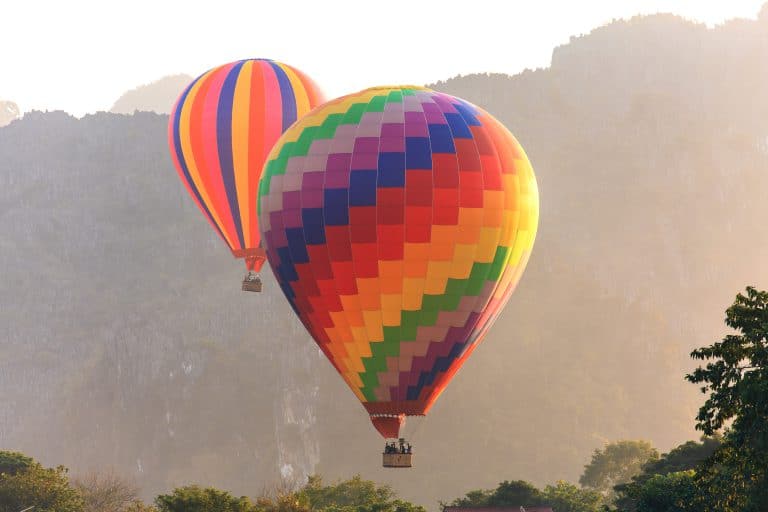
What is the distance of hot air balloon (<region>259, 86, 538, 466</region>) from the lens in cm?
5450

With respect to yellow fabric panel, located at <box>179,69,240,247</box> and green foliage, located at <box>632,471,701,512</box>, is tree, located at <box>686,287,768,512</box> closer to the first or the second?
green foliage, located at <box>632,471,701,512</box>

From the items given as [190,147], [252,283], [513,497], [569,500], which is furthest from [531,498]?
[190,147]

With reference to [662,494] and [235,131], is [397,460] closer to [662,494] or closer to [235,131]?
[662,494]

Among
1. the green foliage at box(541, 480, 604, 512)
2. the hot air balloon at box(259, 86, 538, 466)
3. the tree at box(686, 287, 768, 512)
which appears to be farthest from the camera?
the green foliage at box(541, 480, 604, 512)

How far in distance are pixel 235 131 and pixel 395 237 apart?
102ft

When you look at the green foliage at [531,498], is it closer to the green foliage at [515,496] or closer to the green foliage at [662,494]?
the green foliage at [515,496]

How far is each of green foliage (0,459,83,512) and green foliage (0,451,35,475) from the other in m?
6.01

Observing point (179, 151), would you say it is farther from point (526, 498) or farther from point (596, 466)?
point (596, 466)

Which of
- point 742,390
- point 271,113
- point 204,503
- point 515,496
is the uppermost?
point 271,113

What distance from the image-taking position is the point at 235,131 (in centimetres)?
8350

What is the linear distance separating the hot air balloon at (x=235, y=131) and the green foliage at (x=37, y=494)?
1768cm

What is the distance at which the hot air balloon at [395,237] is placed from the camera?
54.5m

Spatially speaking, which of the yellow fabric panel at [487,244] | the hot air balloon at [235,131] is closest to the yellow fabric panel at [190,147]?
the hot air balloon at [235,131]

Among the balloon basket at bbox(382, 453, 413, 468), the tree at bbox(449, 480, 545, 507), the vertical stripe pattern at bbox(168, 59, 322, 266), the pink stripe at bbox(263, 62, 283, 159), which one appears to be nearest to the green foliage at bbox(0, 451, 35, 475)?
the vertical stripe pattern at bbox(168, 59, 322, 266)
